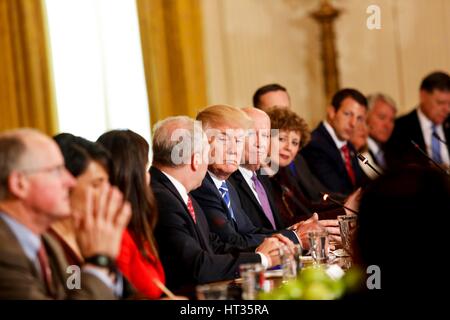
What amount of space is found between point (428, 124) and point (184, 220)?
466 cm

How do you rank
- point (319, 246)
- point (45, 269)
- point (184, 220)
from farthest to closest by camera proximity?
point (319, 246), point (184, 220), point (45, 269)

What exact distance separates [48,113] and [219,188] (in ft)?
10.4

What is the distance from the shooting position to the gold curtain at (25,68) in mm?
6727

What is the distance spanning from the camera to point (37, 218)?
2.15 metres

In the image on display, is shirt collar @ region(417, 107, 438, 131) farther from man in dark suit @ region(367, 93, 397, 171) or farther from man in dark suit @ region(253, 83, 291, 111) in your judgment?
man in dark suit @ region(253, 83, 291, 111)

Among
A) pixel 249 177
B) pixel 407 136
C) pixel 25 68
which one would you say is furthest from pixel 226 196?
pixel 407 136

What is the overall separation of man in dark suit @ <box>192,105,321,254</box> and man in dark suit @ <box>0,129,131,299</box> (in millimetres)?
1656

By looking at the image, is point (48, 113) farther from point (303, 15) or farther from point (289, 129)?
point (303, 15)

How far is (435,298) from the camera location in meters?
1.74

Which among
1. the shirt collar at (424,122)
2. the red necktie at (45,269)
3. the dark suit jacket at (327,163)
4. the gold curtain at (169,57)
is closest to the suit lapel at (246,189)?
the dark suit jacket at (327,163)

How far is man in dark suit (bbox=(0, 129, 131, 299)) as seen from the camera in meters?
2.10

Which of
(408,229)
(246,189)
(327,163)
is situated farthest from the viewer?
(327,163)

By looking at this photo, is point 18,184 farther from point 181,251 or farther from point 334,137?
point 334,137
